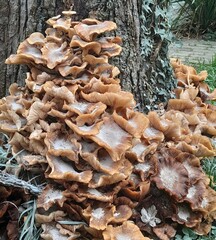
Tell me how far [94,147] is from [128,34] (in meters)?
0.91

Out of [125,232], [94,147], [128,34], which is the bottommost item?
[125,232]

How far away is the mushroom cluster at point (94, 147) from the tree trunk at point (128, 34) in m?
0.16

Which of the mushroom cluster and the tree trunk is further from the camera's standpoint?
the tree trunk

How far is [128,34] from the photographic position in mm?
3092

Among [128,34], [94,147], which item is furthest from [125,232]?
[128,34]

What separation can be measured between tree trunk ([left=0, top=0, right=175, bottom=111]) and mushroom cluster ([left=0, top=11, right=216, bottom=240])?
16cm

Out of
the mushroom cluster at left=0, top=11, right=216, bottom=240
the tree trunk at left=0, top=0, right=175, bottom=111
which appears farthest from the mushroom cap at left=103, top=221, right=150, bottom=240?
the tree trunk at left=0, top=0, right=175, bottom=111

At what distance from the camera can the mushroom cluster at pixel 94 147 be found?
8.13 ft

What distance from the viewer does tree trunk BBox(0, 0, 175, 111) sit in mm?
2961

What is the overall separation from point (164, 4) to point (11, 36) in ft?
3.64

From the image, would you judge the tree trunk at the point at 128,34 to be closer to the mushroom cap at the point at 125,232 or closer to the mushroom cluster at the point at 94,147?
the mushroom cluster at the point at 94,147

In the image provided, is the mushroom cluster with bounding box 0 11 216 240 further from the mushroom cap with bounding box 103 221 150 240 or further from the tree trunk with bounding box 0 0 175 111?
the tree trunk with bounding box 0 0 175 111

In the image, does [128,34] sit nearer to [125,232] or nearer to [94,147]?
[94,147]

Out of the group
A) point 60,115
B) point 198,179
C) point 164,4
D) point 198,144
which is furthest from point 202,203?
point 164,4
